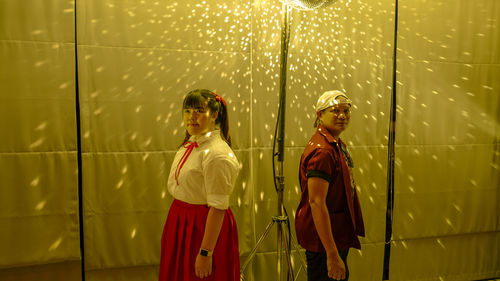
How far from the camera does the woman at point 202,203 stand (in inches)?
58.9

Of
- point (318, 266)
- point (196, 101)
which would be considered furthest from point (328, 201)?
point (196, 101)

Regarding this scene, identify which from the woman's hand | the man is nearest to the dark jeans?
the man

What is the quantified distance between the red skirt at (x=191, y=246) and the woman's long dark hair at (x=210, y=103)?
297 millimetres

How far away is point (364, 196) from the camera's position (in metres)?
2.43

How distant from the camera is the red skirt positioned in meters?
1.56

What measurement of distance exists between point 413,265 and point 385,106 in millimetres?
980

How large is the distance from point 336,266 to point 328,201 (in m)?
0.23

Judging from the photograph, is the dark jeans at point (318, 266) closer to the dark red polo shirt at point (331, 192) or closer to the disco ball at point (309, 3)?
the dark red polo shirt at point (331, 192)

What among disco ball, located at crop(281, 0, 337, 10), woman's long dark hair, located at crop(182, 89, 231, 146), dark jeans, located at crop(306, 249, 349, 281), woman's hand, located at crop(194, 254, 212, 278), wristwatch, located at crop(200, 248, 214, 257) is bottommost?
dark jeans, located at crop(306, 249, 349, 281)

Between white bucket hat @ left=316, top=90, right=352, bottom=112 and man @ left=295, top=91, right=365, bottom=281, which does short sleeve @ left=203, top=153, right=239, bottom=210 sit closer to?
man @ left=295, top=91, right=365, bottom=281

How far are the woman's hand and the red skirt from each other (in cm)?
6

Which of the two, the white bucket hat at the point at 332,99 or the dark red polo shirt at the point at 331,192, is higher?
the white bucket hat at the point at 332,99

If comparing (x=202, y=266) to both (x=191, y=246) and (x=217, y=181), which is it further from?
(x=217, y=181)

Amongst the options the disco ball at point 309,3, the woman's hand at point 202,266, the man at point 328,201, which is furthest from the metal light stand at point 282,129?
the woman's hand at point 202,266
